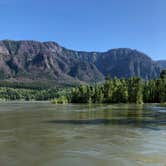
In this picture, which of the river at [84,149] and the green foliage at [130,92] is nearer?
the river at [84,149]

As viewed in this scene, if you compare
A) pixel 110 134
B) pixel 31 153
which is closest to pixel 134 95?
pixel 110 134

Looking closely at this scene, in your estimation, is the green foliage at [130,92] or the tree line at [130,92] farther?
the tree line at [130,92]

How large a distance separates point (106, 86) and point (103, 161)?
14850cm

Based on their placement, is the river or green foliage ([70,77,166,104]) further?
green foliage ([70,77,166,104])

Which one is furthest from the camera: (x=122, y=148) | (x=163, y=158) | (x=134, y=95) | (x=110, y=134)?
(x=134, y=95)

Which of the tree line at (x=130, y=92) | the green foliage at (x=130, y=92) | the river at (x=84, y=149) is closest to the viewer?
the river at (x=84, y=149)

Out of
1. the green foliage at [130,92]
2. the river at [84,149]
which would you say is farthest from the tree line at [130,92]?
the river at [84,149]

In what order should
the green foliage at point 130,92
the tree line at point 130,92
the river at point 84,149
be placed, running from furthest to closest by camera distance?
the tree line at point 130,92, the green foliage at point 130,92, the river at point 84,149

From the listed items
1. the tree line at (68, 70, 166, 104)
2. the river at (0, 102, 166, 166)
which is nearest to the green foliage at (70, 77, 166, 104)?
the tree line at (68, 70, 166, 104)

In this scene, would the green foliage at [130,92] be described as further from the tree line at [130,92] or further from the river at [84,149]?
the river at [84,149]

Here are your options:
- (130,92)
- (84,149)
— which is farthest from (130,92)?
(84,149)

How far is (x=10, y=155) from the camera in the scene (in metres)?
24.6

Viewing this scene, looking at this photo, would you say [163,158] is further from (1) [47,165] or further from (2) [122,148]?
(1) [47,165]

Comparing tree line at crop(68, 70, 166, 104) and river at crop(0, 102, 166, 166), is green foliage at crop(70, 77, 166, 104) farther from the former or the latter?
river at crop(0, 102, 166, 166)
